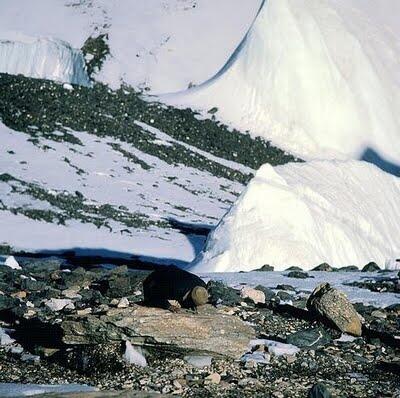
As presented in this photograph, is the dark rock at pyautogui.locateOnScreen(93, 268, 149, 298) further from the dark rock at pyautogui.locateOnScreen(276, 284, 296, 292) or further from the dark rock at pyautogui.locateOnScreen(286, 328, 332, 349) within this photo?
the dark rock at pyautogui.locateOnScreen(286, 328, 332, 349)

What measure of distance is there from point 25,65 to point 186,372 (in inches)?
2321

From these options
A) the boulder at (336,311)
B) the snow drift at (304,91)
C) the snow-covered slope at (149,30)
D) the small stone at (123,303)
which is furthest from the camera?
the snow-covered slope at (149,30)

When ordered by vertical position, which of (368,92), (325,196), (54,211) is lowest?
(54,211)

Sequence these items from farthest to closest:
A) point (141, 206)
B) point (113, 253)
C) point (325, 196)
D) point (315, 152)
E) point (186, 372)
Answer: point (315, 152) → point (141, 206) → point (113, 253) → point (325, 196) → point (186, 372)

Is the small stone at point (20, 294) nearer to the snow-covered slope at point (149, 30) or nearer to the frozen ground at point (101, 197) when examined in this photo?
the frozen ground at point (101, 197)

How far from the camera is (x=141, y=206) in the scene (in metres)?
35.2

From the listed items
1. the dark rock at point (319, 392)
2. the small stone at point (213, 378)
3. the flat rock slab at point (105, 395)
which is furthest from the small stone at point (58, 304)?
the dark rock at point (319, 392)

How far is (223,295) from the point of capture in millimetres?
10180

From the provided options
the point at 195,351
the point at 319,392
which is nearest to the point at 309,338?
the point at 195,351

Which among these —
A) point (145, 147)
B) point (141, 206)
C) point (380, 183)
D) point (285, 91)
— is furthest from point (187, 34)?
point (380, 183)

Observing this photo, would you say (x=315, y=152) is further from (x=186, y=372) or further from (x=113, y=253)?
(x=186, y=372)

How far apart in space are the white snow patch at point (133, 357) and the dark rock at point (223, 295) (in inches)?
99.8

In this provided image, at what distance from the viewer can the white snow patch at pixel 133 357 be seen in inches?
288

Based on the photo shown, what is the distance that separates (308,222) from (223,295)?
41.1 ft
